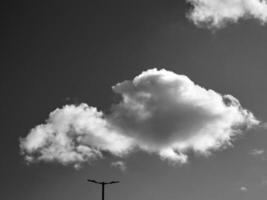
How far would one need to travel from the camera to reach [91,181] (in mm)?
47406

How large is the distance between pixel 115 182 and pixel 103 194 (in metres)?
2.34

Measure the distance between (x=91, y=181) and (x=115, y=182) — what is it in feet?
13.0

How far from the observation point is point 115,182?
164ft

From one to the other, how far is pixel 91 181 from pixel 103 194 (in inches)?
113

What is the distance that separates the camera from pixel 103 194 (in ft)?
160
